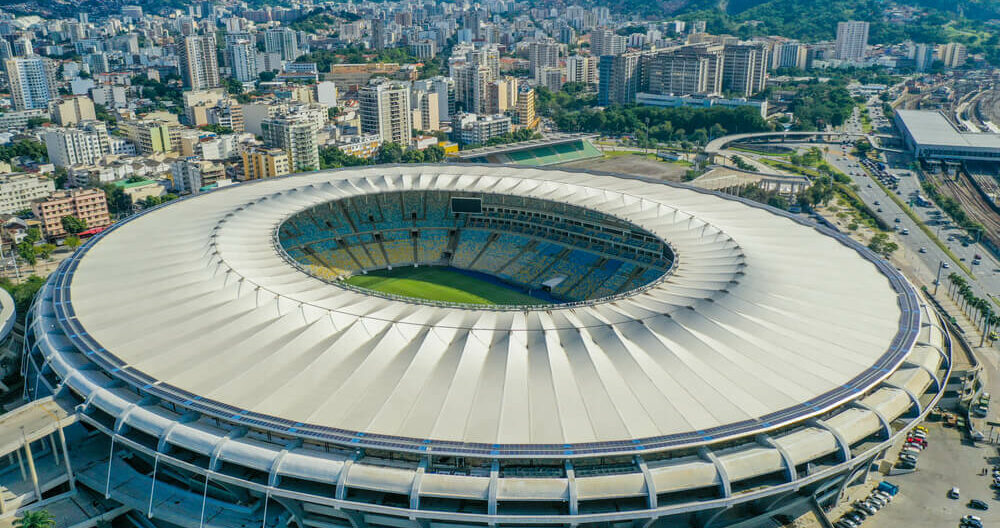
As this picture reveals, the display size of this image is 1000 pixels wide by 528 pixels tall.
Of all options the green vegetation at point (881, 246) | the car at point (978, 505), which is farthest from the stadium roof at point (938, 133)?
the car at point (978, 505)

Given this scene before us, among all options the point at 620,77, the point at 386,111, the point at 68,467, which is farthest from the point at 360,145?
the point at 68,467

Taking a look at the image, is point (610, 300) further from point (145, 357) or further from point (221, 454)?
point (145, 357)

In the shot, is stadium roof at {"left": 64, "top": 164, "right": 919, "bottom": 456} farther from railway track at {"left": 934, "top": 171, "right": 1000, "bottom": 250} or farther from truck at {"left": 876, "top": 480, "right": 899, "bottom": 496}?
railway track at {"left": 934, "top": 171, "right": 1000, "bottom": 250}

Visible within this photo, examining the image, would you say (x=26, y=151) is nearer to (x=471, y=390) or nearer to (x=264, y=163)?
(x=264, y=163)

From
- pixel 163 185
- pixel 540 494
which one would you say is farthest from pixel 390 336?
pixel 163 185

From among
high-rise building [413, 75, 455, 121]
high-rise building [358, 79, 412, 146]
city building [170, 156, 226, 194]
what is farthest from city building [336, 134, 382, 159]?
high-rise building [413, 75, 455, 121]
